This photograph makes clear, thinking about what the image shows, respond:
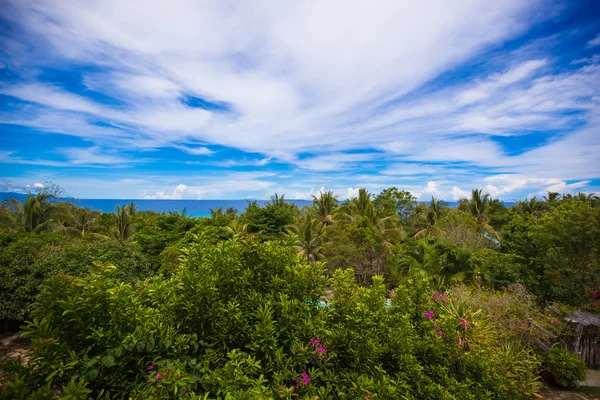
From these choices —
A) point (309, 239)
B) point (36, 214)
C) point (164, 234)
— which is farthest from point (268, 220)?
point (36, 214)

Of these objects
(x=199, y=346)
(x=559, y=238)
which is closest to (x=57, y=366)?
(x=199, y=346)

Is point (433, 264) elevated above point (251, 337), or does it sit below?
below

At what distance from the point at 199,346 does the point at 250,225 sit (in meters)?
20.8

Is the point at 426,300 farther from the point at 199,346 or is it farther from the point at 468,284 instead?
the point at 468,284

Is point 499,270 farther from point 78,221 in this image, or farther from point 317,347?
point 78,221

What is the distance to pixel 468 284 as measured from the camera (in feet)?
40.6

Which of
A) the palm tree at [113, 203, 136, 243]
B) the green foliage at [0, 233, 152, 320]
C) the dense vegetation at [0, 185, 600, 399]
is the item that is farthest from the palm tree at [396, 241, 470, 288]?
the palm tree at [113, 203, 136, 243]

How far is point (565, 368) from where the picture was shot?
7.53 m

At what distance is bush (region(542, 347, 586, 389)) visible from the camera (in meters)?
7.45

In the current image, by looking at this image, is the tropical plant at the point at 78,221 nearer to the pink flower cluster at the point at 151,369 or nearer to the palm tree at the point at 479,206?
the pink flower cluster at the point at 151,369

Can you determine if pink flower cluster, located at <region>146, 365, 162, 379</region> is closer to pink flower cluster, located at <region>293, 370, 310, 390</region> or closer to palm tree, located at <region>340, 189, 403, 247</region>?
pink flower cluster, located at <region>293, 370, 310, 390</region>

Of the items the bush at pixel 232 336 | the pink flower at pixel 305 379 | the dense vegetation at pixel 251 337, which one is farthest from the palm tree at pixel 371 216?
the pink flower at pixel 305 379

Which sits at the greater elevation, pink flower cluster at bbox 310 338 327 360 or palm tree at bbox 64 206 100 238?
pink flower cluster at bbox 310 338 327 360

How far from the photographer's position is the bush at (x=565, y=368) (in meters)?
7.45
